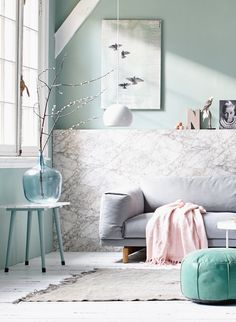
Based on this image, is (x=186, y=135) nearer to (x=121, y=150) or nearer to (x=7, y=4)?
(x=121, y=150)

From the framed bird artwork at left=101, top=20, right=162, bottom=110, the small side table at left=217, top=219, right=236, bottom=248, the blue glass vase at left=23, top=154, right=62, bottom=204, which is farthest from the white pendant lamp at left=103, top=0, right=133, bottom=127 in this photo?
the small side table at left=217, top=219, right=236, bottom=248

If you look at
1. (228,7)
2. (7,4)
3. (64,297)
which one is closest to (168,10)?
(228,7)

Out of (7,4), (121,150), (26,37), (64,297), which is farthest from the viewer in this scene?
(121,150)

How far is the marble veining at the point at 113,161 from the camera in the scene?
8758mm

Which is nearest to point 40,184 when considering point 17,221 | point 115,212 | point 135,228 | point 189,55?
point 17,221

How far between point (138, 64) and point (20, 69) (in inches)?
64.2

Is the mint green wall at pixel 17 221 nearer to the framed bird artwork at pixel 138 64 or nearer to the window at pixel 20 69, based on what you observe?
the window at pixel 20 69

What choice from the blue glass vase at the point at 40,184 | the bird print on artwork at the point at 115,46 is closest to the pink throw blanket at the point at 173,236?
the blue glass vase at the point at 40,184

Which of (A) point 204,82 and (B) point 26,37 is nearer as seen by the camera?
(B) point 26,37

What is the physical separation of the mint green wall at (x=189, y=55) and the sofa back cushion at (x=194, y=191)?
0.73 m

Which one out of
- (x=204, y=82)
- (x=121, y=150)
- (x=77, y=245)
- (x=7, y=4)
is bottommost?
(x=77, y=245)

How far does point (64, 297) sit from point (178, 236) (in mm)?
2231

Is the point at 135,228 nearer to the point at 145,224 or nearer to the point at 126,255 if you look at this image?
the point at 145,224

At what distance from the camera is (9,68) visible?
7.66 metres
